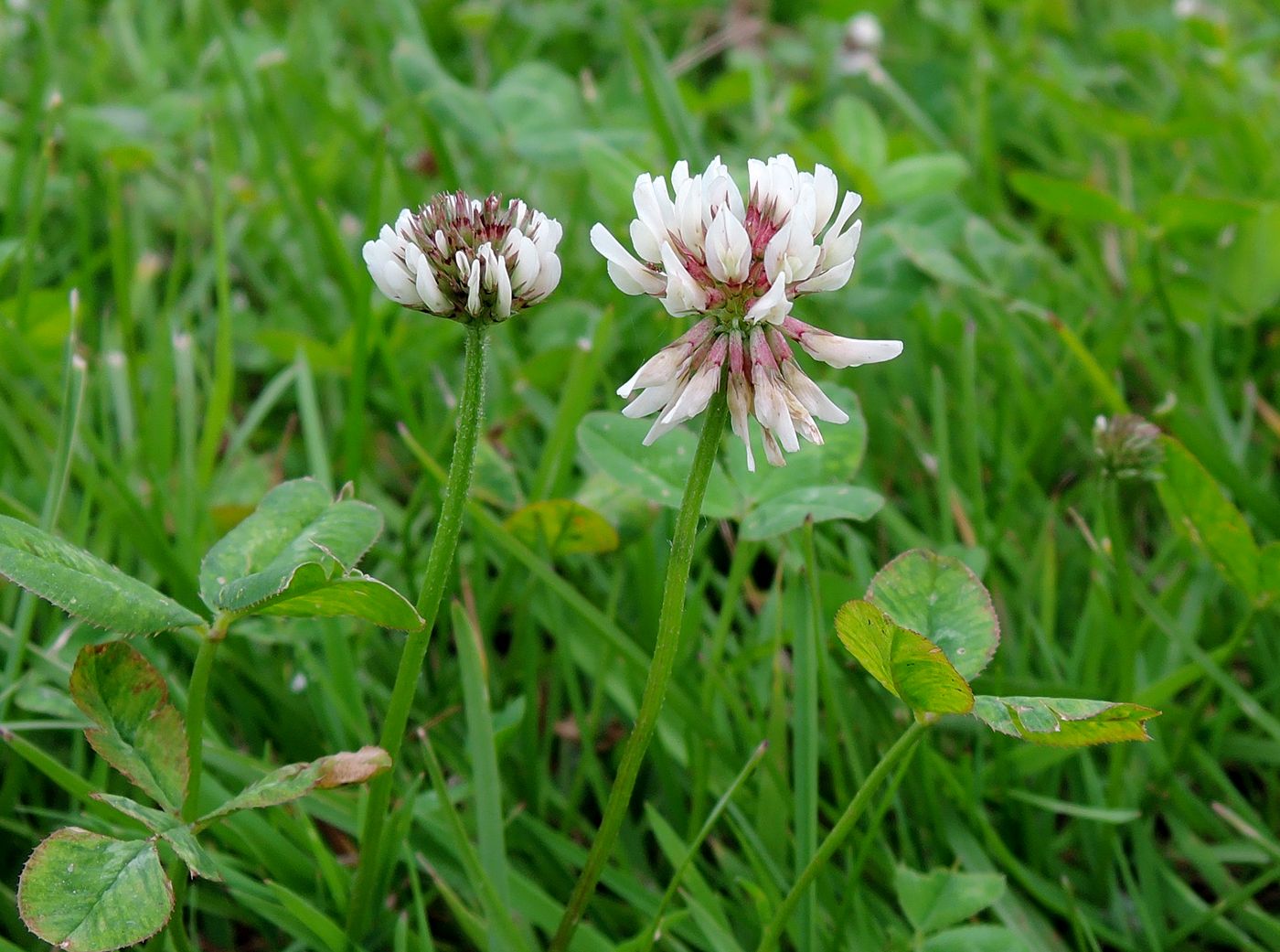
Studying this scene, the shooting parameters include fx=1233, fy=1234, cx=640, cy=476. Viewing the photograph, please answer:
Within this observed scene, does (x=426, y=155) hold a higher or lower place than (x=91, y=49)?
lower

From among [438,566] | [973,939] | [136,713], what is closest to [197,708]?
[136,713]

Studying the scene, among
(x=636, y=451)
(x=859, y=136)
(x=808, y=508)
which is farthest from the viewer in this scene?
(x=859, y=136)

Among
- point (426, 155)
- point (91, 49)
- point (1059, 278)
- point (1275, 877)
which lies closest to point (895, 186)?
→ point (1059, 278)

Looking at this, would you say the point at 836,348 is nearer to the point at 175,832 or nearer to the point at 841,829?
the point at 841,829

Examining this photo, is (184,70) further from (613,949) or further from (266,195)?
(613,949)

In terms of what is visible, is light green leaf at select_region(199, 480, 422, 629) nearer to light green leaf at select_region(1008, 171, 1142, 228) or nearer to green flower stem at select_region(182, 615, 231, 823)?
green flower stem at select_region(182, 615, 231, 823)

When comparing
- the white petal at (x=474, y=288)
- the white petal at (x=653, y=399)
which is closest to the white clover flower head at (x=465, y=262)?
the white petal at (x=474, y=288)
